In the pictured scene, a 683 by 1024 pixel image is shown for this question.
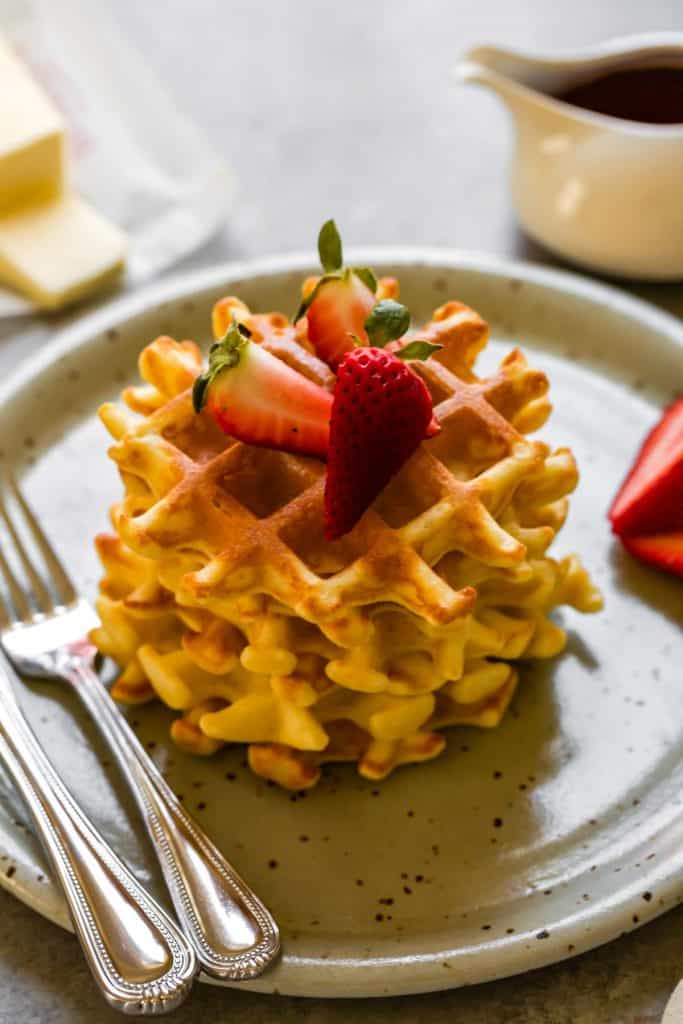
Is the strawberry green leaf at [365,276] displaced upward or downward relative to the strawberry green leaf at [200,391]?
downward

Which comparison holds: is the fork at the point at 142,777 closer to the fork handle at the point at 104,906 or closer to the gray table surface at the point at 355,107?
the fork handle at the point at 104,906

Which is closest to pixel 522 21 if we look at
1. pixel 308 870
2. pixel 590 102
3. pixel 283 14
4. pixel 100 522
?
pixel 283 14

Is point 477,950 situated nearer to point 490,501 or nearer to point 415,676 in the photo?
point 415,676

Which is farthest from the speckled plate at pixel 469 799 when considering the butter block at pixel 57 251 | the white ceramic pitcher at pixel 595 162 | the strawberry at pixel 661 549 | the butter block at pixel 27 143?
the butter block at pixel 27 143

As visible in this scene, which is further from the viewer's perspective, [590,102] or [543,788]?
[590,102]

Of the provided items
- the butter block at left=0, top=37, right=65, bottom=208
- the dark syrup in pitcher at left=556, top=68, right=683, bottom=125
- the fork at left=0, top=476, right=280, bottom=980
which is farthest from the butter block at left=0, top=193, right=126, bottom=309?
the dark syrup in pitcher at left=556, top=68, right=683, bottom=125

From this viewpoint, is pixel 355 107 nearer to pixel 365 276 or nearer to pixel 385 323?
pixel 365 276
